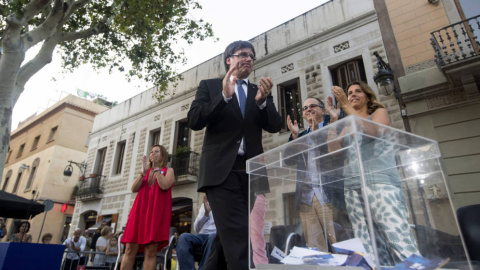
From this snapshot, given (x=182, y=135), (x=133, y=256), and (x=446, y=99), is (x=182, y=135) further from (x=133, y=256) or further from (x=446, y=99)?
(x=133, y=256)

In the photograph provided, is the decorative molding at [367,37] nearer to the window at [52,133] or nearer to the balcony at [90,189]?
the balcony at [90,189]

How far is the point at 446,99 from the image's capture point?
6.04 m

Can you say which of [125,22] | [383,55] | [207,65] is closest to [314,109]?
[383,55]

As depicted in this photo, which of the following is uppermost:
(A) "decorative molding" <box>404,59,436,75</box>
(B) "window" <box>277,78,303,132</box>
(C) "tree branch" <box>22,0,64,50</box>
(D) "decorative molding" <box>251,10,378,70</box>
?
(D) "decorative molding" <box>251,10,378,70</box>

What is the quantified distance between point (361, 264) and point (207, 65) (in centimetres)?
1169

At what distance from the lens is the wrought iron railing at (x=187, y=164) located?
1040 centimetres

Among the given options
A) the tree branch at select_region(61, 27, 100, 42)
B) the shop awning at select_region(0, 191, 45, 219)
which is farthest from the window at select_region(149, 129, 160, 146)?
the tree branch at select_region(61, 27, 100, 42)

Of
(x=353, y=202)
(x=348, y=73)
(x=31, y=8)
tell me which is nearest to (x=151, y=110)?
(x=31, y=8)

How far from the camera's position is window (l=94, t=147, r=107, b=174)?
15.1 meters

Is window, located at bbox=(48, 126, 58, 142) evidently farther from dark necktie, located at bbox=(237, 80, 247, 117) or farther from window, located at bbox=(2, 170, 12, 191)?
dark necktie, located at bbox=(237, 80, 247, 117)

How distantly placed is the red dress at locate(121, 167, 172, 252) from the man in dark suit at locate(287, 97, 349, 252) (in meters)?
1.84

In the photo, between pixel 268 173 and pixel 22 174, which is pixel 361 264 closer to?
pixel 268 173

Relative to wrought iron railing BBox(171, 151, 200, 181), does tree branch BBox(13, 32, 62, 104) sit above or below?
above

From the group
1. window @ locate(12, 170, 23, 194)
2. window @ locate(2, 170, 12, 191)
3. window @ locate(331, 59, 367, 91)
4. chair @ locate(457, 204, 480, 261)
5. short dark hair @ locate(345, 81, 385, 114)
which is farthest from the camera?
window @ locate(2, 170, 12, 191)
